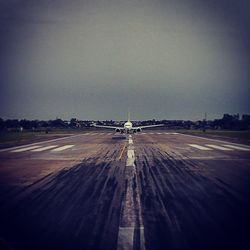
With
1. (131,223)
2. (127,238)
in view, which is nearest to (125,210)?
(131,223)

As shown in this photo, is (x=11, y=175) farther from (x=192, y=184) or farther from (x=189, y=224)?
(x=189, y=224)

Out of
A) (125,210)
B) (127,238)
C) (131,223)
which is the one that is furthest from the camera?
(125,210)

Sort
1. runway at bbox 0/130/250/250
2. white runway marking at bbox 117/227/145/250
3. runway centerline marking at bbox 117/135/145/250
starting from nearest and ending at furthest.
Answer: white runway marking at bbox 117/227/145/250 → runway centerline marking at bbox 117/135/145/250 → runway at bbox 0/130/250/250

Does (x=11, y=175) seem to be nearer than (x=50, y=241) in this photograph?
No

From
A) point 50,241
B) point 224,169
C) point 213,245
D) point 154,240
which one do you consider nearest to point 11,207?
point 50,241

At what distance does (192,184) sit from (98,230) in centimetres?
673

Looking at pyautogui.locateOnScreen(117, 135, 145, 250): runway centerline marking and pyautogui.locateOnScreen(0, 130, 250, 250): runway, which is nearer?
pyautogui.locateOnScreen(117, 135, 145, 250): runway centerline marking

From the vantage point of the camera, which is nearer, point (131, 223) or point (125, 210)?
point (131, 223)

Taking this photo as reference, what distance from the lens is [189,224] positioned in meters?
7.94

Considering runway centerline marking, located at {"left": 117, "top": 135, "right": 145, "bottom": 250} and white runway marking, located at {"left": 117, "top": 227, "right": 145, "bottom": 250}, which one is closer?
white runway marking, located at {"left": 117, "top": 227, "right": 145, "bottom": 250}

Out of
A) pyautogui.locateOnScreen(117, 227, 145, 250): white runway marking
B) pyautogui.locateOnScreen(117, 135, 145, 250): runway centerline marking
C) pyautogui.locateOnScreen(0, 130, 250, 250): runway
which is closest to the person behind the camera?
pyautogui.locateOnScreen(117, 227, 145, 250): white runway marking

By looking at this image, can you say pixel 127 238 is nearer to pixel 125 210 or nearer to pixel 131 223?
pixel 131 223

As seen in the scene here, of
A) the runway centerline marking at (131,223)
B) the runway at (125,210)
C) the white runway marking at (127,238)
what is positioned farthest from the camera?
the runway at (125,210)

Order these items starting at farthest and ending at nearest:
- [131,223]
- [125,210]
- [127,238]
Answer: [125,210], [131,223], [127,238]
